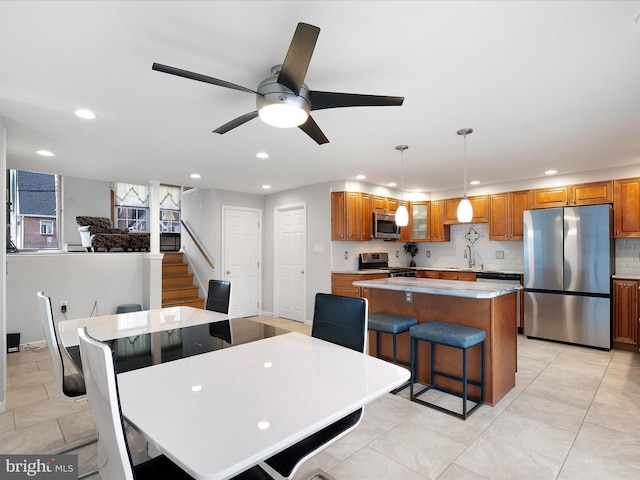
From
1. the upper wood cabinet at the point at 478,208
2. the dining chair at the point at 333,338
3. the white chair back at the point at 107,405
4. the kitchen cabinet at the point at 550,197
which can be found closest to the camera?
the white chair back at the point at 107,405

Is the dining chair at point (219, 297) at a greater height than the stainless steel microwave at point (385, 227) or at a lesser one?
lesser

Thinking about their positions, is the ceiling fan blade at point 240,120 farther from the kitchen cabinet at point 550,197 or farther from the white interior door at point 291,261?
the kitchen cabinet at point 550,197

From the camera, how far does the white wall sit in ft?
14.6

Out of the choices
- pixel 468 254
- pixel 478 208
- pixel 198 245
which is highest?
pixel 478 208

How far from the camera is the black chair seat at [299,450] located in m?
1.27

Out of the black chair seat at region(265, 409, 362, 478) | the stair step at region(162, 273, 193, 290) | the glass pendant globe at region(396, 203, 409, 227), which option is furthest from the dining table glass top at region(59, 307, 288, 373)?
the stair step at region(162, 273, 193, 290)

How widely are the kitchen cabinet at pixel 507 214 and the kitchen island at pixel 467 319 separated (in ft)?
8.80

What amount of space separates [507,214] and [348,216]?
263 cm

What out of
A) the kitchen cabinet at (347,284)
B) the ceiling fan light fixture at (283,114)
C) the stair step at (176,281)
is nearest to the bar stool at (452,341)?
the ceiling fan light fixture at (283,114)

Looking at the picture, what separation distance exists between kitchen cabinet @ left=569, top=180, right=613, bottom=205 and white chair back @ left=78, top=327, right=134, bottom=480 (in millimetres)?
5873

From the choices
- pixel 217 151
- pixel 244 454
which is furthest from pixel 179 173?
pixel 244 454

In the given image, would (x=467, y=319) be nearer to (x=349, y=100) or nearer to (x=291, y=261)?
(x=349, y=100)

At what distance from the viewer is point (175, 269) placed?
6.53m

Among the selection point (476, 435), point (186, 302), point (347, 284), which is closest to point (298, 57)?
point (476, 435)
